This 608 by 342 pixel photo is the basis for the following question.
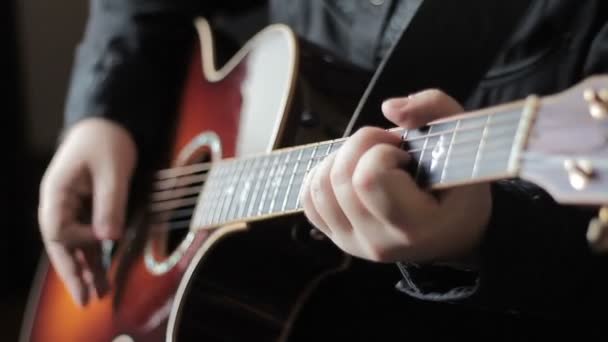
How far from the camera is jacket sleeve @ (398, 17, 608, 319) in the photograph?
0.54 m

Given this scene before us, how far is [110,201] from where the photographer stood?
85 centimetres

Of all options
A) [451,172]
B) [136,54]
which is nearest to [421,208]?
[451,172]

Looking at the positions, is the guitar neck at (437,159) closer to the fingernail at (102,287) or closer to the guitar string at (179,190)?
the guitar string at (179,190)

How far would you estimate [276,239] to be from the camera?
71cm

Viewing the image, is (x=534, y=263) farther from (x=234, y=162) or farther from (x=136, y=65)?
(x=136, y=65)

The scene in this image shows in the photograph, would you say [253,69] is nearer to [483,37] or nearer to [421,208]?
[483,37]

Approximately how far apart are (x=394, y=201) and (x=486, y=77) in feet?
0.98

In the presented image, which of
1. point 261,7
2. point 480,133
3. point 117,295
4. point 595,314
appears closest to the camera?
point 480,133

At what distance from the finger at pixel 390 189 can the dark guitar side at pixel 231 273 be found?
216 millimetres

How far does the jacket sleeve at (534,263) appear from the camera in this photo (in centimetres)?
54

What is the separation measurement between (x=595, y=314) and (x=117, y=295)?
1.61 ft

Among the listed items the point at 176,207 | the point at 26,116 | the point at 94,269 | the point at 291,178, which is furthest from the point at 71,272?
the point at 26,116

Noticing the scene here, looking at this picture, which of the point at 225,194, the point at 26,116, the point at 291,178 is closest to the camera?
the point at 291,178

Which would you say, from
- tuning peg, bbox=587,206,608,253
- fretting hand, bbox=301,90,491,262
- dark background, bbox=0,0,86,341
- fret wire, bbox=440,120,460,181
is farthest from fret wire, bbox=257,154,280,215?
dark background, bbox=0,0,86,341
